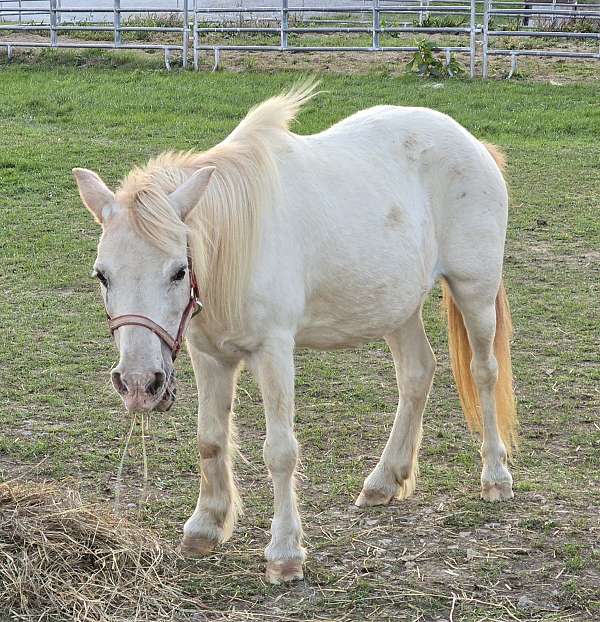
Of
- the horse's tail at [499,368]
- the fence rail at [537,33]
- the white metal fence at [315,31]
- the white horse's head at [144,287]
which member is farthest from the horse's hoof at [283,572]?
the fence rail at [537,33]

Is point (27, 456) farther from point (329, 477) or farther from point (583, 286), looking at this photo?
point (583, 286)

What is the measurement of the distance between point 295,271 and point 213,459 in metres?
0.86

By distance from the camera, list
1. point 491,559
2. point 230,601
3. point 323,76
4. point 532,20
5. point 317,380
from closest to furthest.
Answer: point 230,601, point 491,559, point 317,380, point 323,76, point 532,20

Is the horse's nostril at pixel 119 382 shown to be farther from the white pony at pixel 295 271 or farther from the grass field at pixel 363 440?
the grass field at pixel 363 440

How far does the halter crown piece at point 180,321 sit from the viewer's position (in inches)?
131

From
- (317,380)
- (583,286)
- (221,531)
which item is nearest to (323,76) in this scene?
(583,286)

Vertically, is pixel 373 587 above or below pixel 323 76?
below

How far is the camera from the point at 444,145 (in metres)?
4.64

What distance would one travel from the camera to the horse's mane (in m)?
3.45

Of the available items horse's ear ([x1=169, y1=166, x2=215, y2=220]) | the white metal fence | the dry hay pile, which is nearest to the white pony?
horse's ear ([x1=169, y1=166, x2=215, y2=220])

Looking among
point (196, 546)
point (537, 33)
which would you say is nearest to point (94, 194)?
point (196, 546)

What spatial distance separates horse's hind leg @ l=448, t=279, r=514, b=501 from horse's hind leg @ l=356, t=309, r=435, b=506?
230mm

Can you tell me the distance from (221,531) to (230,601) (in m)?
0.49

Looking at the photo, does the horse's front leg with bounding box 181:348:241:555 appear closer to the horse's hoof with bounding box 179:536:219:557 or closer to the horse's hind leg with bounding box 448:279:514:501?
the horse's hoof with bounding box 179:536:219:557
